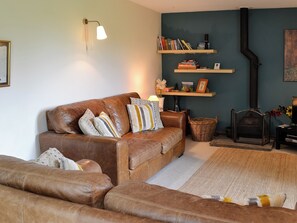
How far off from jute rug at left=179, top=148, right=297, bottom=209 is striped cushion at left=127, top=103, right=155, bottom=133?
0.91m

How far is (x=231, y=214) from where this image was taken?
1.24 metres

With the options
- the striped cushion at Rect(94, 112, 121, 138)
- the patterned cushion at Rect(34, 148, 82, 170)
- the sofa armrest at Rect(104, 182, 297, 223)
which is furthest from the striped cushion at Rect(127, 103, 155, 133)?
the sofa armrest at Rect(104, 182, 297, 223)

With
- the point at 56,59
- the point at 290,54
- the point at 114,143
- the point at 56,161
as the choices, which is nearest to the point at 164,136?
the point at 114,143

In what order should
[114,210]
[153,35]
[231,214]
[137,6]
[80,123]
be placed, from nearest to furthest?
[231,214]
[114,210]
[80,123]
[137,6]
[153,35]

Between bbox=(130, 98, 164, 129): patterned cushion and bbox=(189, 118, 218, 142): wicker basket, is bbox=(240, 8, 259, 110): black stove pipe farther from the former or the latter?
bbox=(130, 98, 164, 129): patterned cushion

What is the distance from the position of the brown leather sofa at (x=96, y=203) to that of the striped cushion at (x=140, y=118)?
2.93 m

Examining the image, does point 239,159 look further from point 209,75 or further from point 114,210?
point 114,210

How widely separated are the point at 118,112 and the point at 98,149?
4.03ft

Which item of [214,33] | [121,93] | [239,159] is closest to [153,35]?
[214,33]

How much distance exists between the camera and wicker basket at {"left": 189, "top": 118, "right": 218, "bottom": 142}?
19.4 ft

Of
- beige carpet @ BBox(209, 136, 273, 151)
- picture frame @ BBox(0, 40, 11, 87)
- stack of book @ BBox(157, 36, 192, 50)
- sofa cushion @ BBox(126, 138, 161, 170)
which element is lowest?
beige carpet @ BBox(209, 136, 273, 151)

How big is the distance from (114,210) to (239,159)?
3.81 m

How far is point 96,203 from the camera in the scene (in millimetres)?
1497

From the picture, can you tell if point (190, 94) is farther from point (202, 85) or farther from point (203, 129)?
point (203, 129)
